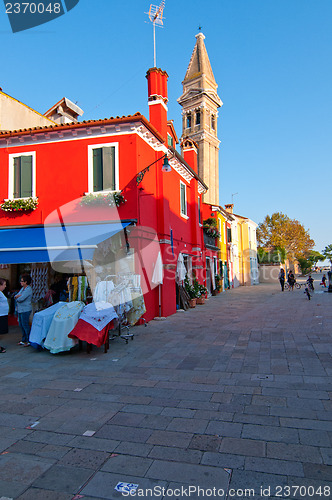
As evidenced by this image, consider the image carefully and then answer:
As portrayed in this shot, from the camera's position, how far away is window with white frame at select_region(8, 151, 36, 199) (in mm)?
12406

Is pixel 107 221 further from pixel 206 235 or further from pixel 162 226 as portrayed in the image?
pixel 206 235

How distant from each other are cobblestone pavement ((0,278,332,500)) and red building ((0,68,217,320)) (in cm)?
408

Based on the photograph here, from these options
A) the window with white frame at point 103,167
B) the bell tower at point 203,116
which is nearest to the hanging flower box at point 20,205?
the window with white frame at point 103,167

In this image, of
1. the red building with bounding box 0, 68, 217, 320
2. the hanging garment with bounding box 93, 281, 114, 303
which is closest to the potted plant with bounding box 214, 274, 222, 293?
the red building with bounding box 0, 68, 217, 320

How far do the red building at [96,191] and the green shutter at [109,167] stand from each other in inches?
1.4

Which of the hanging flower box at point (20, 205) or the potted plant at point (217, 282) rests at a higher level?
the hanging flower box at point (20, 205)

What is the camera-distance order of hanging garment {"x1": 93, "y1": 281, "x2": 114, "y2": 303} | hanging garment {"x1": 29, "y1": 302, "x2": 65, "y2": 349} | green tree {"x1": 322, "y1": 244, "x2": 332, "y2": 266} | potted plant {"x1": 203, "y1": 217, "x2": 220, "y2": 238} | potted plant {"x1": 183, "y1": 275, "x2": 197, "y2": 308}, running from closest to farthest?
hanging garment {"x1": 29, "y1": 302, "x2": 65, "y2": 349}, hanging garment {"x1": 93, "y1": 281, "x2": 114, "y2": 303}, potted plant {"x1": 183, "y1": 275, "x2": 197, "y2": 308}, potted plant {"x1": 203, "y1": 217, "x2": 220, "y2": 238}, green tree {"x1": 322, "y1": 244, "x2": 332, "y2": 266}

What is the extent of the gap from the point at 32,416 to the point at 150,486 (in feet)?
7.22

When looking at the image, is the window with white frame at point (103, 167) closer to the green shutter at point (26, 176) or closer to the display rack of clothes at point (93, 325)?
the green shutter at point (26, 176)

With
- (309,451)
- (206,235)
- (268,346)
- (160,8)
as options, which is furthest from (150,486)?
(206,235)

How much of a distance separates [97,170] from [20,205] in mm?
3046

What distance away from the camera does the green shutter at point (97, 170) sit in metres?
11.8

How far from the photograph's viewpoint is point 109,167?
38.3 feet

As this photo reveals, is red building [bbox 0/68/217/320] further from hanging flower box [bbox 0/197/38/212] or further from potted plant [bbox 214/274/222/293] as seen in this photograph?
potted plant [bbox 214/274/222/293]
